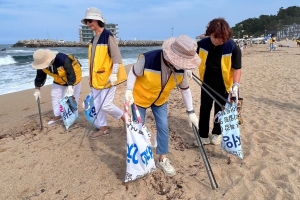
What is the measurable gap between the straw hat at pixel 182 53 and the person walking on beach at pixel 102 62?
1340 millimetres

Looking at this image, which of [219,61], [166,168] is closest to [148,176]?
[166,168]

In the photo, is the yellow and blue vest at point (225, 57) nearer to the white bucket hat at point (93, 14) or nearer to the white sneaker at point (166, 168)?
the white sneaker at point (166, 168)

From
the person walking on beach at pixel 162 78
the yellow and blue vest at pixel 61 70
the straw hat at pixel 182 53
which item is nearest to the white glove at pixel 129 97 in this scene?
the person walking on beach at pixel 162 78

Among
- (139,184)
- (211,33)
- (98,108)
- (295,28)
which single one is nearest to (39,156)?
(98,108)

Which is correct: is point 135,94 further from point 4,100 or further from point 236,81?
point 4,100

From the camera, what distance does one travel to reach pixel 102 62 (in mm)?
3543

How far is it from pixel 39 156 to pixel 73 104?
3.53 feet

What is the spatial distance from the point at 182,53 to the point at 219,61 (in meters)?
Answer: 0.97

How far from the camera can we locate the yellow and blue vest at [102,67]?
3.49m

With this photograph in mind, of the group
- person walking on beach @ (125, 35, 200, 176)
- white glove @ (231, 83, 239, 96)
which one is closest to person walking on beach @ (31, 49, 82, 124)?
person walking on beach @ (125, 35, 200, 176)

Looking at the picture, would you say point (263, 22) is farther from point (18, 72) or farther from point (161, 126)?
point (161, 126)

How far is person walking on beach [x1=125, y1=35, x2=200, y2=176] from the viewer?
2.25m

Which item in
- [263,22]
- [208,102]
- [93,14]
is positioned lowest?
[208,102]

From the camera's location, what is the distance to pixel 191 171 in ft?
9.34
